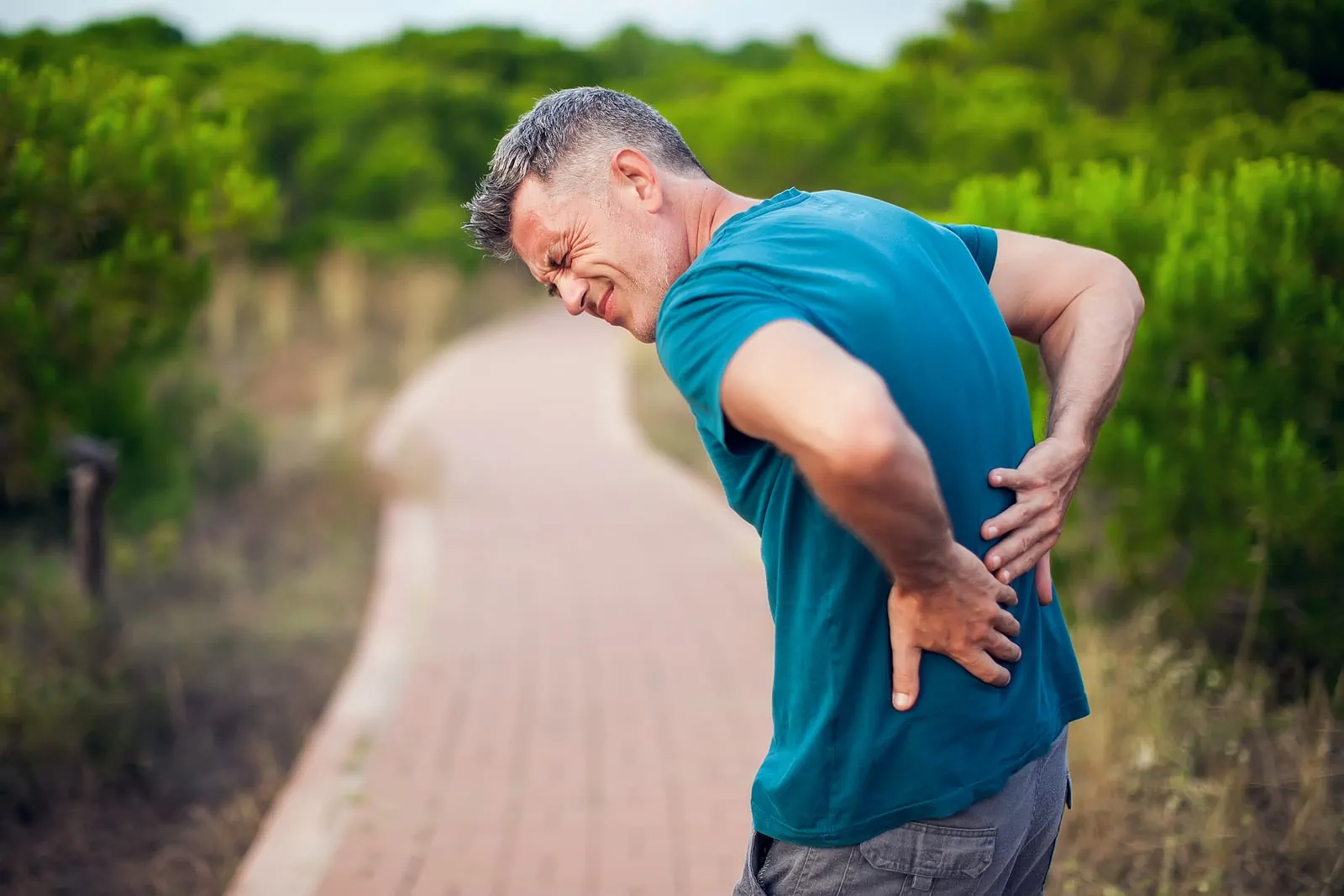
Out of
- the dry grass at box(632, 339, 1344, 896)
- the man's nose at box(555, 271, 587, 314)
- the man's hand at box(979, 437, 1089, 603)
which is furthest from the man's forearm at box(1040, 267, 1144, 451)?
the dry grass at box(632, 339, 1344, 896)

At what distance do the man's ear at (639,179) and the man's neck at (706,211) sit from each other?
6 cm

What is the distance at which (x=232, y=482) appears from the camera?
8.23 metres

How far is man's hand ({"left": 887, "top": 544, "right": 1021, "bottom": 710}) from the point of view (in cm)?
137

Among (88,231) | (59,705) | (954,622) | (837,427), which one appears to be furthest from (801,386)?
(88,231)

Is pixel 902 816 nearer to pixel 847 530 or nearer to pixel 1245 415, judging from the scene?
pixel 847 530

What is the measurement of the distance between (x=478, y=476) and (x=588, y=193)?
6854 mm

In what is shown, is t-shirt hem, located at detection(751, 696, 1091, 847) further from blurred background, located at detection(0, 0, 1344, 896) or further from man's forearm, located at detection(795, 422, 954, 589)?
blurred background, located at detection(0, 0, 1344, 896)

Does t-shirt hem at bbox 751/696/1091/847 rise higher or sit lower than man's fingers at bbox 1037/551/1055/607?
lower

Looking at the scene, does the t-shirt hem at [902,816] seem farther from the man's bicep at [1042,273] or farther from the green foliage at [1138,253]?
the green foliage at [1138,253]

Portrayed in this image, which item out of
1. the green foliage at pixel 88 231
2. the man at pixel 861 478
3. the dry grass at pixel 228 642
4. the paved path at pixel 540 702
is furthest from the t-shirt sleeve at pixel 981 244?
the green foliage at pixel 88 231

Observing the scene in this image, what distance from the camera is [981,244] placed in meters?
1.85

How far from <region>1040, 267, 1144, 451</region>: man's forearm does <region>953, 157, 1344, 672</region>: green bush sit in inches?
98.0

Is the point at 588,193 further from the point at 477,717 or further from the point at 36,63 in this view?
the point at 36,63

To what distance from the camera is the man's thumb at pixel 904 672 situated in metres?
1.42
